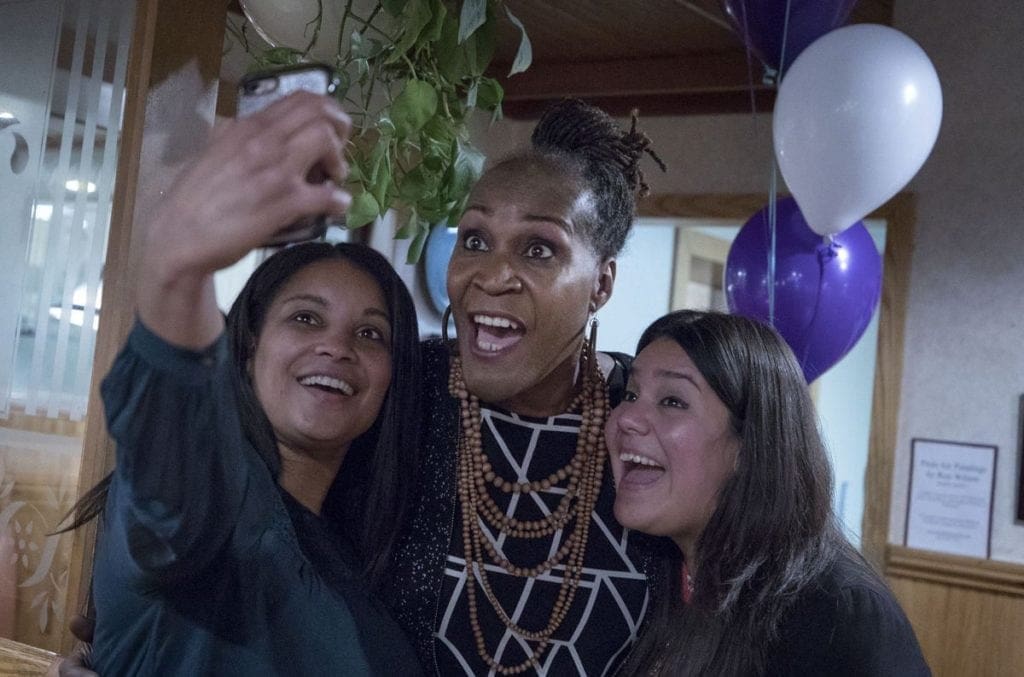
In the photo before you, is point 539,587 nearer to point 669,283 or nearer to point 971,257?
point 971,257

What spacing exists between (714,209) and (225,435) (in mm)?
3743

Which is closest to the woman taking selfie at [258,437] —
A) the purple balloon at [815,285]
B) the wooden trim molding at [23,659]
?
the wooden trim molding at [23,659]

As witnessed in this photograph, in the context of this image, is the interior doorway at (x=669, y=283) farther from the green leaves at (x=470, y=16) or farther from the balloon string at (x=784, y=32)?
the green leaves at (x=470, y=16)

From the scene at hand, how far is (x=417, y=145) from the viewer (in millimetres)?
1896

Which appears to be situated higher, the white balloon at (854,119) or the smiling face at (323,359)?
the white balloon at (854,119)

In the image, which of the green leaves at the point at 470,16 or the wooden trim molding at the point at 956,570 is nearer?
the green leaves at the point at 470,16

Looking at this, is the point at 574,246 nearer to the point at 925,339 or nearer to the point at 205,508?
the point at 205,508

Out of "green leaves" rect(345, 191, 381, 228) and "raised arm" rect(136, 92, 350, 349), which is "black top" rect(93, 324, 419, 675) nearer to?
"raised arm" rect(136, 92, 350, 349)

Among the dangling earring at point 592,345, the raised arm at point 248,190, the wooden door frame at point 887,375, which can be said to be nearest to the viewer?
the raised arm at point 248,190

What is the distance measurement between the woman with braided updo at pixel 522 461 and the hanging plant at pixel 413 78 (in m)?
0.08

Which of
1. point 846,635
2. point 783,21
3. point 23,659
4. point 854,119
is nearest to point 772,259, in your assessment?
point 854,119

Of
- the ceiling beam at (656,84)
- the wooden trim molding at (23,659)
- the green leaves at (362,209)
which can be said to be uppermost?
the ceiling beam at (656,84)

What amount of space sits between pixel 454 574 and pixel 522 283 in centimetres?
44

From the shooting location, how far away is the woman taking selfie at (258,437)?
82 cm
